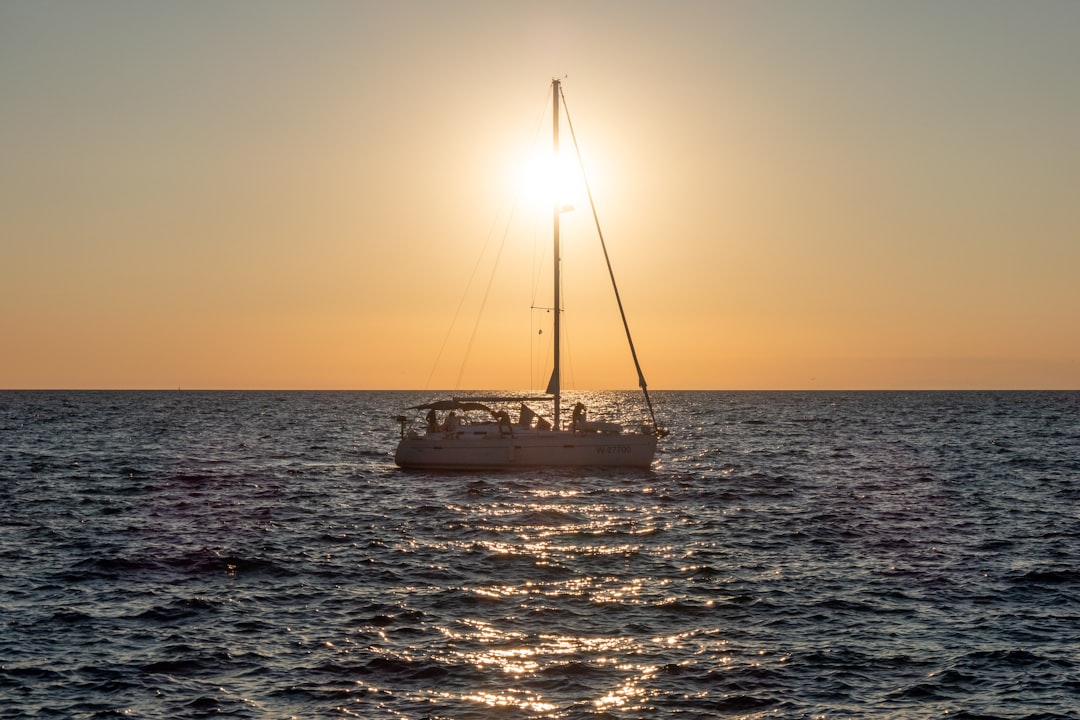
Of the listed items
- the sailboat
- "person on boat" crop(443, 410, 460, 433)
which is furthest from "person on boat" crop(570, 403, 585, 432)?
"person on boat" crop(443, 410, 460, 433)

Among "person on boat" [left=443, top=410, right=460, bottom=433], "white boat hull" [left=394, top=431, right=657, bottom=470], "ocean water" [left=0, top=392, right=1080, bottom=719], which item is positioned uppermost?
"person on boat" [left=443, top=410, right=460, bottom=433]

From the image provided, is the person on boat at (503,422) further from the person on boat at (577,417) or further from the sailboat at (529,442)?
the person on boat at (577,417)

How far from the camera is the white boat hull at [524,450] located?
49875 millimetres

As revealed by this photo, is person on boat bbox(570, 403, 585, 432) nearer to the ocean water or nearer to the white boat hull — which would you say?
the white boat hull

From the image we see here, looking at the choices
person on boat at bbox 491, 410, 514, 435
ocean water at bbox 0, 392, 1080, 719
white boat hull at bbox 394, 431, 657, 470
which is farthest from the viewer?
person on boat at bbox 491, 410, 514, 435

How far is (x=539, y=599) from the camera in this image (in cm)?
2325

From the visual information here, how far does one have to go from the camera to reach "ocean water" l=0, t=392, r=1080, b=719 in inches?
662

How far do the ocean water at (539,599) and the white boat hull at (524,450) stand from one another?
153 centimetres

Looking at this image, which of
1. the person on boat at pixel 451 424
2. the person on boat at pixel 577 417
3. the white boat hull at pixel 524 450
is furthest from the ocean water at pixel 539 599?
the person on boat at pixel 451 424

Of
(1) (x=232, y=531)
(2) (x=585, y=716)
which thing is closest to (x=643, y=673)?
A: (2) (x=585, y=716)

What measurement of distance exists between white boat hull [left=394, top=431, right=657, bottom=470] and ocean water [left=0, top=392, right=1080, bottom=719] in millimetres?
1533

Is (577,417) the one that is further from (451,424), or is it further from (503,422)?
(451,424)

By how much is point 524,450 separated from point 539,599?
87.8 ft

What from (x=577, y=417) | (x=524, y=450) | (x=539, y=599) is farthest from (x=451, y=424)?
(x=539, y=599)
